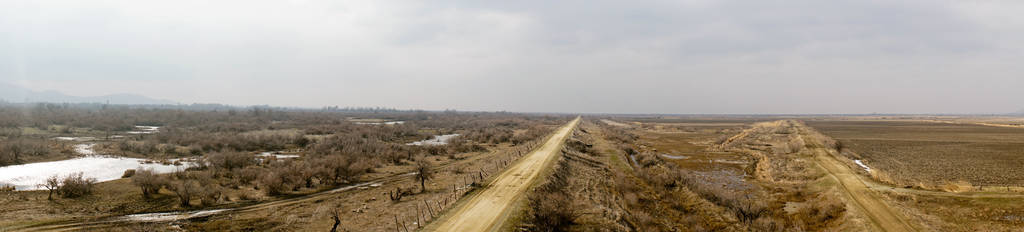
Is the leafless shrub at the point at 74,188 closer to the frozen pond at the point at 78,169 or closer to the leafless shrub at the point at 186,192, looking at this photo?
the leafless shrub at the point at 186,192

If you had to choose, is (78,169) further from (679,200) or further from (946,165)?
(946,165)

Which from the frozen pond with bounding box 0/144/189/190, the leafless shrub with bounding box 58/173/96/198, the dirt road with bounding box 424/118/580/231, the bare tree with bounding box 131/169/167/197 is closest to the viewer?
the dirt road with bounding box 424/118/580/231

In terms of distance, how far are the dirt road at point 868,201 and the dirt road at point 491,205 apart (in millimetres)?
17371

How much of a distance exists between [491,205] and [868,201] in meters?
21.0

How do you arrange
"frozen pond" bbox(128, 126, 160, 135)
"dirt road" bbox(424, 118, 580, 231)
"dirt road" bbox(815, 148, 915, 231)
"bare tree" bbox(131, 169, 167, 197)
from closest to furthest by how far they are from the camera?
"dirt road" bbox(424, 118, 580, 231), "dirt road" bbox(815, 148, 915, 231), "bare tree" bbox(131, 169, 167, 197), "frozen pond" bbox(128, 126, 160, 135)

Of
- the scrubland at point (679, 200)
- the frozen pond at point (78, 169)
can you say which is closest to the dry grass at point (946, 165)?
the scrubland at point (679, 200)

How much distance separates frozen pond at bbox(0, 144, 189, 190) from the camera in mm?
28138

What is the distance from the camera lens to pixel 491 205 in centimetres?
1948

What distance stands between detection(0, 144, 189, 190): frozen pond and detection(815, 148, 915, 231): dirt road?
49418 mm

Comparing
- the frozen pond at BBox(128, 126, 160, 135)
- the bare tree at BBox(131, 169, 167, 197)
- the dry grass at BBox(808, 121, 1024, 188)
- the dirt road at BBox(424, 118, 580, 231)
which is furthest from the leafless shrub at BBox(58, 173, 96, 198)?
the frozen pond at BBox(128, 126, 160, 135)

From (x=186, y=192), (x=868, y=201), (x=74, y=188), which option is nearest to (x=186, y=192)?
(x=186, y=192)

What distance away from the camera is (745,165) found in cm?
3903

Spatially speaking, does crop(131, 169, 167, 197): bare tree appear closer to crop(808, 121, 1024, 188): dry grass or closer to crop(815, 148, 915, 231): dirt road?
crop(815, 148, 915, 231): dirt road

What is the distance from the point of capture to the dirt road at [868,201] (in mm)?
17677
